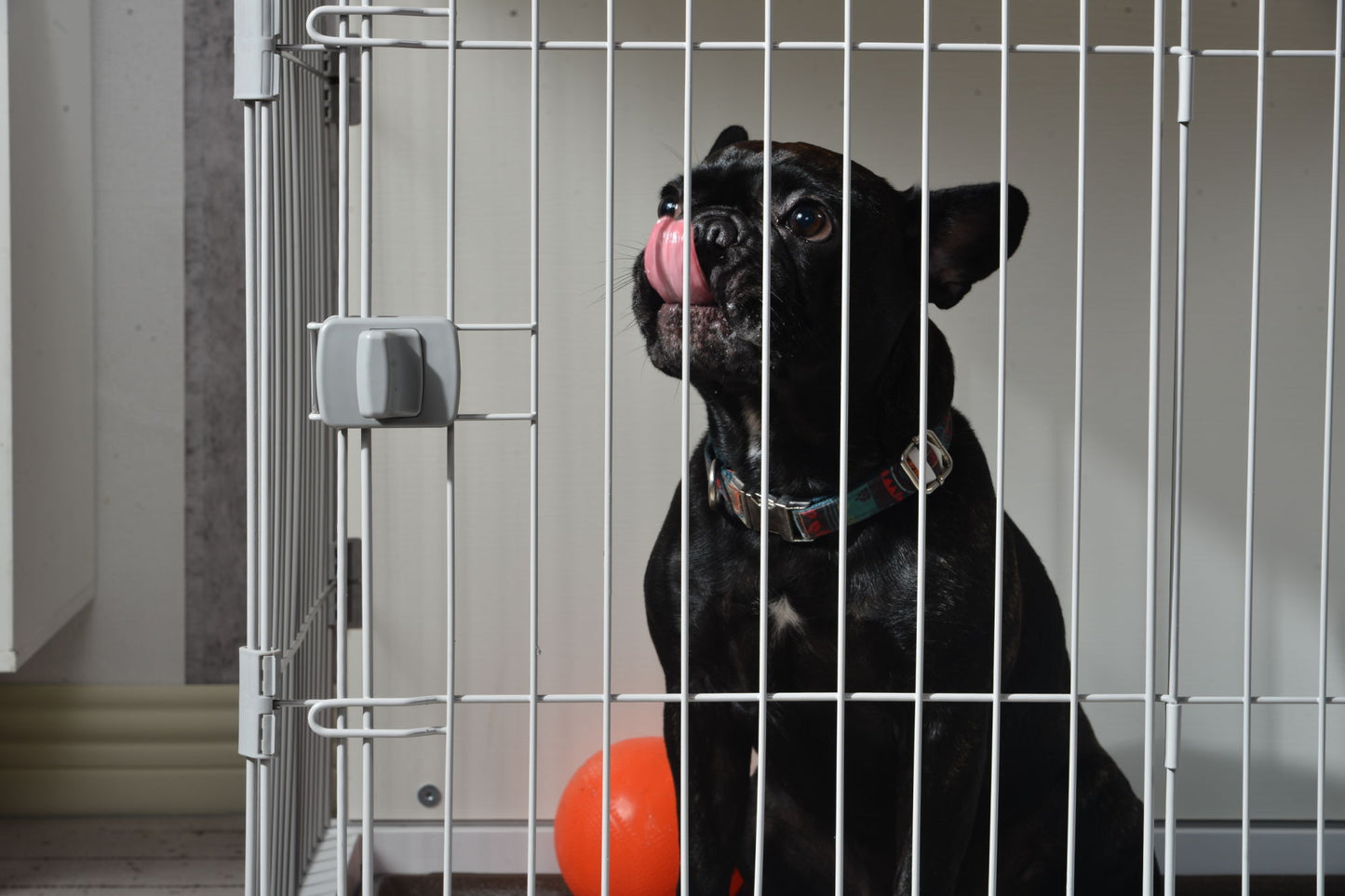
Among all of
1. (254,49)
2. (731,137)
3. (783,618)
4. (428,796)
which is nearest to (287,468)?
(254,49)

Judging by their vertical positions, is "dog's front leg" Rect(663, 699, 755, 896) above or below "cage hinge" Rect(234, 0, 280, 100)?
below

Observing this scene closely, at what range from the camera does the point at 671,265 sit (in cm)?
95

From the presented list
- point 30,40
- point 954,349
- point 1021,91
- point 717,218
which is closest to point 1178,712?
point 717,218

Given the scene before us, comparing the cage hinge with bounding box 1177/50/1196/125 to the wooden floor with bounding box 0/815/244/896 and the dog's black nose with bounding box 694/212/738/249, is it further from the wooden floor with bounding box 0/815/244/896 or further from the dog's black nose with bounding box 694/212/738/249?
the wooden floor with bounding box 0/815/244/896

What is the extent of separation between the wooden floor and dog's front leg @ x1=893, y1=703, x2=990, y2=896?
1.01 metres

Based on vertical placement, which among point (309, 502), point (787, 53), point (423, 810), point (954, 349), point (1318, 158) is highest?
point (787, 53)

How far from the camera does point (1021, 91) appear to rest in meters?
1.59

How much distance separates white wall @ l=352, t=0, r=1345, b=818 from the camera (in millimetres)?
1586

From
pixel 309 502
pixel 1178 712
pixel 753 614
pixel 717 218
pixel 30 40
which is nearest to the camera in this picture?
pixel 1178 712

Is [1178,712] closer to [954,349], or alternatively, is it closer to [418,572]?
[954,349]

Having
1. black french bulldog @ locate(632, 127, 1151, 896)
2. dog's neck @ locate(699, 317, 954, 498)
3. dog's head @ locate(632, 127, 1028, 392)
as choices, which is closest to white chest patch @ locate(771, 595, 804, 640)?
black french bulldog @ locate(632, 127, 1151, 896)

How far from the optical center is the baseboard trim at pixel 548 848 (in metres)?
1.58

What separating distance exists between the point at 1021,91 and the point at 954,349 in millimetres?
362

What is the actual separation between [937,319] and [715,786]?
2.42 feet
